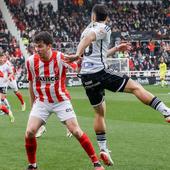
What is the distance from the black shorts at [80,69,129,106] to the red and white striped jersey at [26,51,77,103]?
34.3 inches

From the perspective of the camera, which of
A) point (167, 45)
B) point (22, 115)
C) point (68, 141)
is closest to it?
point (68, 141)

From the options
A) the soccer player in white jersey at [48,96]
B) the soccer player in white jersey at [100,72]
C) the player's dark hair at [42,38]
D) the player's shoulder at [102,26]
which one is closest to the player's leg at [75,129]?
the soccer player in white jersey at [48,96]

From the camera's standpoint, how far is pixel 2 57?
22.5m

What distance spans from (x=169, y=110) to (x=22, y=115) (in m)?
12.3

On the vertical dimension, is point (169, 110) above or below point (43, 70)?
below

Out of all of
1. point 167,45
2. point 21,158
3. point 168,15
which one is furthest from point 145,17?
point 21,158

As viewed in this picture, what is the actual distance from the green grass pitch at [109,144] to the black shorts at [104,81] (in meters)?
1.24

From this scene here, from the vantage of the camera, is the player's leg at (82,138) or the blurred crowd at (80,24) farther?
the blurred crowd at (80,24)

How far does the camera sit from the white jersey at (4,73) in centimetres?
2214

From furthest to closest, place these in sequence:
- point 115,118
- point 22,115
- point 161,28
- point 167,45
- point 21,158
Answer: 1. point 161,28
2. point 167,45
3. point 22,115
4. point 115,118
5. point 21,158

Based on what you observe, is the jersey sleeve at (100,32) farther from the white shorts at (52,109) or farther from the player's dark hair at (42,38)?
the white shorts at (52,109)

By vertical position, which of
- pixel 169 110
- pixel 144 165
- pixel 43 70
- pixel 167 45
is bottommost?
pixel 167 45

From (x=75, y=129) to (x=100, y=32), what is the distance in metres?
1.73

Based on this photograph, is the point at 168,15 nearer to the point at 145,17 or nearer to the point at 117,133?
the point at 145,17
